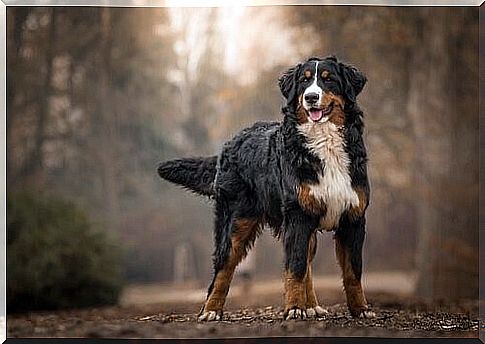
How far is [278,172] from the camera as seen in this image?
5504 millimetres

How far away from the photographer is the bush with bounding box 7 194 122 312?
5848 millimetres

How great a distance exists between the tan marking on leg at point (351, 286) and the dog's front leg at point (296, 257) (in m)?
0.26

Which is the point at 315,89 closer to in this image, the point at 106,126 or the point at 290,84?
the point at 290,84

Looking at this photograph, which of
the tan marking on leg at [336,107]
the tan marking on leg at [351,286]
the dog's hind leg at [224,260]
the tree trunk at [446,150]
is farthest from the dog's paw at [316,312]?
the tan marking on leg at [336,107]

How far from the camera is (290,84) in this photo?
560 centimetres

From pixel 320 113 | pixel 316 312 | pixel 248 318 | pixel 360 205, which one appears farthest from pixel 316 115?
pixel 248 318

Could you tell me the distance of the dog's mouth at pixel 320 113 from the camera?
5.41 meters

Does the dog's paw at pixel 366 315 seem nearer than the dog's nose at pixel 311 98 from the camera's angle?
No

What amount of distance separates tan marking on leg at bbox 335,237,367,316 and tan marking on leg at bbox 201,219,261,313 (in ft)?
1.58

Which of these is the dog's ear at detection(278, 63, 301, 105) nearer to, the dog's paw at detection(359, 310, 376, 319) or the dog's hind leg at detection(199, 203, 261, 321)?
the dog's hind leg at detection(199, 203, 261, 321)

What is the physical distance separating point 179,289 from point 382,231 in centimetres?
120

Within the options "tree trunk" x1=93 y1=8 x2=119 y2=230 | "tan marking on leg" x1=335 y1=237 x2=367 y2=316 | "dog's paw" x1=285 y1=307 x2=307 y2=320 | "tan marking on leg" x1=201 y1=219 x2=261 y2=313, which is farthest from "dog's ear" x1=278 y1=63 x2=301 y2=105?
"dog's paw" x1=285 y1=307 x2=307 y2=320

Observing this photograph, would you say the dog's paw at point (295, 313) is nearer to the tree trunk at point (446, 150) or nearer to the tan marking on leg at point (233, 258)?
the tan marking on leg at point (233, 258)

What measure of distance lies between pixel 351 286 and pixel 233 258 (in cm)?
67
